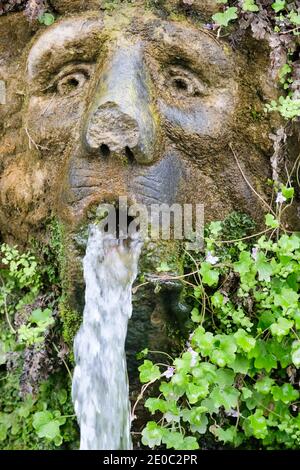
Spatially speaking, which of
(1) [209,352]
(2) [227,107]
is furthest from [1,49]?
(1) [209,352]

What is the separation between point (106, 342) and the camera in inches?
94.3

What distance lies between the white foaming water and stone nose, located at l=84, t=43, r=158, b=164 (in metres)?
0.27

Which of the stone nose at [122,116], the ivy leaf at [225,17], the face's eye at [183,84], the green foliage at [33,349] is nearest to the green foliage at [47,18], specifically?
the stone nose at [122,116]

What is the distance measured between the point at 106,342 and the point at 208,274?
0.39 meters

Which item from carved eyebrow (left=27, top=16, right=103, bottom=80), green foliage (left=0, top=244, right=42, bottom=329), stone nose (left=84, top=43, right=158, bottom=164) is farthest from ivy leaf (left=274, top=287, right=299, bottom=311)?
carved eyebrow (left=27, top=16, right=103, bottom=80)

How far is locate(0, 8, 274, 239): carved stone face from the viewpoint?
2350 millimetres

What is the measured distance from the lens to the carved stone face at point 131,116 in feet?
7.71

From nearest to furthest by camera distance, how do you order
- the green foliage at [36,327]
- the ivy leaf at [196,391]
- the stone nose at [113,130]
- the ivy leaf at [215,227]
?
1. the ivy leaf at [196,391]
2. the stone nose at [113,130]
3. the ivy leaf at [215,227]
4. the green foliage at [36,327]

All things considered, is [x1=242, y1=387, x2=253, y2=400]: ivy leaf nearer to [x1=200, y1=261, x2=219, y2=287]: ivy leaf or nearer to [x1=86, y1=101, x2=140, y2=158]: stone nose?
[x1=200, y1=261, x2=219, y2=287]: ivy leaf

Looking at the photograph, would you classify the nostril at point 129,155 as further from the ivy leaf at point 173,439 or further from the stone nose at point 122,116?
the ivy leaf at point 173,439

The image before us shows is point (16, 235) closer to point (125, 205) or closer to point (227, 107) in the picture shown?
point (125, 205)

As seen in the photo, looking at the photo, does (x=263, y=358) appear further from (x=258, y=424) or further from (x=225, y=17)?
(x=225, y=17)

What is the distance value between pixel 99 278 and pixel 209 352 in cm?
41

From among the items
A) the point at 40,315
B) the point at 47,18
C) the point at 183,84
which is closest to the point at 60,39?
the point at 47,18
